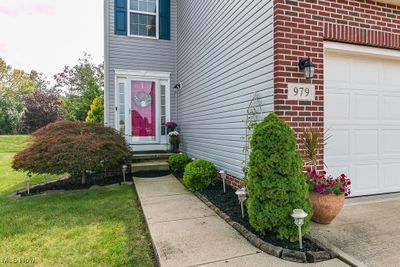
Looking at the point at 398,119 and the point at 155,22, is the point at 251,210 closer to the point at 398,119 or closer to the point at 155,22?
the point at 398,119

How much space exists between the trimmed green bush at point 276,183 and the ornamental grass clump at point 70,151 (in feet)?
12.2

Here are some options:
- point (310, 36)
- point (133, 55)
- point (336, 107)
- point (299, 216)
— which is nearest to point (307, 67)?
point (310, 36)

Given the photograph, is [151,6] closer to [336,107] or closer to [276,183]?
[336,107]

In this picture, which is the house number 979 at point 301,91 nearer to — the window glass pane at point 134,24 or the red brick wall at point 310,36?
the red brick wall at point 310,36

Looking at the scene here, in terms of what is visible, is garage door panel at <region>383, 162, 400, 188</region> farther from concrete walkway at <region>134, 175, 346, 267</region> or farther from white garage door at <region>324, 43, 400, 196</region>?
concrete walkway at <region>134, 175, 346, 267</region>

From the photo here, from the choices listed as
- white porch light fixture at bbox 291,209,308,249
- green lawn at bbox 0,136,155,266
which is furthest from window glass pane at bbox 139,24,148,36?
white porch light fixture at bbox 291,209,308,249

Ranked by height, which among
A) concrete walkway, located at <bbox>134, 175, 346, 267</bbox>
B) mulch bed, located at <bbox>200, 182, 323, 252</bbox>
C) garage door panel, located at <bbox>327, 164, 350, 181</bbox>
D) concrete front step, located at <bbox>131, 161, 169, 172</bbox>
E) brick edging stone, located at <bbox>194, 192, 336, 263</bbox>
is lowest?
concrete walkway, located at <bbox>134, 175, 346, 267</bbox>

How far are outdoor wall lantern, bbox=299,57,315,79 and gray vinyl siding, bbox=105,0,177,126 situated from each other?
17.8ft

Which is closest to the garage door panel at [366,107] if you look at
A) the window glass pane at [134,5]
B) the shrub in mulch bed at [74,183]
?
the shrub in mulch bed at [74,183]

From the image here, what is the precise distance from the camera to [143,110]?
25.7ft

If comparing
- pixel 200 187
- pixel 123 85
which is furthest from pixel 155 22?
pixel 200 187

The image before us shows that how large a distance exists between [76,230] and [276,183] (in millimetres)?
2585

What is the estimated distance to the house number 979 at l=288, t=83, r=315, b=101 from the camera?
3221 mm

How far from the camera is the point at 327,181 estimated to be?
304 cm
